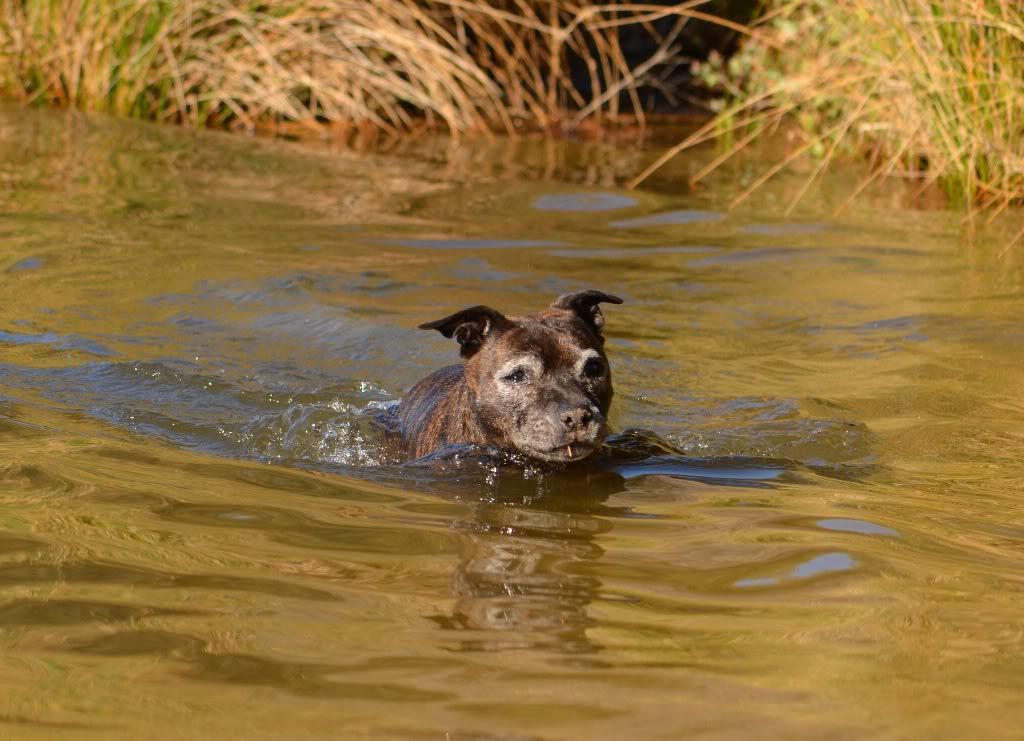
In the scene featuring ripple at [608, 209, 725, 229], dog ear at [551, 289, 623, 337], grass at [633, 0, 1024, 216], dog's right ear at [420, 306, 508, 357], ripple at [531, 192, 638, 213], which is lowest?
dog's right ear at [420, 306, 508, 357]

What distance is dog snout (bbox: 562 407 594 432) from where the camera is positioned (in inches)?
239

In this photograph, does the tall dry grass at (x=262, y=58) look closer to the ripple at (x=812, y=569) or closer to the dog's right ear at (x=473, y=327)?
the dog's right ear at (x=473, y=327)

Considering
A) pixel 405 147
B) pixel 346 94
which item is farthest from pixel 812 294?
pixel 346 94

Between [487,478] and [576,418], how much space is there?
524 mm

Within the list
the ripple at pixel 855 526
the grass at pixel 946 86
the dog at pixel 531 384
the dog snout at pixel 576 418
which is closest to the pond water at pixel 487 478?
the ripple at pixel 855 526

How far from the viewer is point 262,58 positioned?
1531 cm

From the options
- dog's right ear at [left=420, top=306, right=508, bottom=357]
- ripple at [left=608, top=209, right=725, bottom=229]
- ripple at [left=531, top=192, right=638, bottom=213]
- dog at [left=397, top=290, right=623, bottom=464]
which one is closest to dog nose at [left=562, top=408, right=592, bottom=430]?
dog at [left=397, top=290, right=623, bottom=464]

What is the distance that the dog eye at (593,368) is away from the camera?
649 cm

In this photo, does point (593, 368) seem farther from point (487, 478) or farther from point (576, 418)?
point (487, 478)

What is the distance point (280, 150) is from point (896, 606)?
36.6 feet

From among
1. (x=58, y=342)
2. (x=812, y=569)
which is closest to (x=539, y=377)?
(x=812, y=569)

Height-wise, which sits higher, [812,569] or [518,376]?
[518,376]

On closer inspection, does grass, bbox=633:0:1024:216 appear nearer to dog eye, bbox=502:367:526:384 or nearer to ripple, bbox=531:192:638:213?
ripple, bbox=531:192:638:213

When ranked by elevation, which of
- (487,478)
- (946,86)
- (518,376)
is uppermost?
(946,86)
